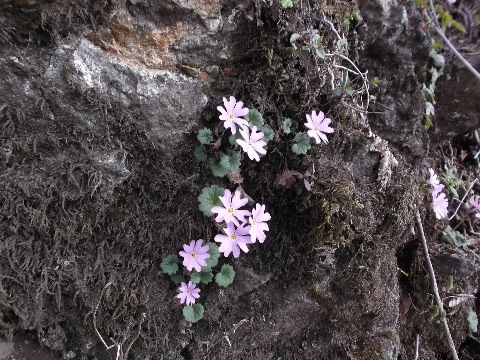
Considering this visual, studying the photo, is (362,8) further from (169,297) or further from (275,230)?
(169,297)

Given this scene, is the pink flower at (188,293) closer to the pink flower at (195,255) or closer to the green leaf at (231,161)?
the pink flower at (195,255)

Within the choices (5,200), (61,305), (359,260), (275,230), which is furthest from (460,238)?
(5,200)

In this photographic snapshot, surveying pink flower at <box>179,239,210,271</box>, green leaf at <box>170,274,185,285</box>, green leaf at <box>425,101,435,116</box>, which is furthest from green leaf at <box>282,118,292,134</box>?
green leaf at <box>425,101,435,116</box>

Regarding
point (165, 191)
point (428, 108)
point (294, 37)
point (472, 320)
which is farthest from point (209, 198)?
point (472, 320)

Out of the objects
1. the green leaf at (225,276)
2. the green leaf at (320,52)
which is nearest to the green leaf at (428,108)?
the green leaf at (320,52)

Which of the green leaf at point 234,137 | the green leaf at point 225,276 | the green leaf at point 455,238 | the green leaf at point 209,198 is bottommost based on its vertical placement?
the green leaf at point 455,238

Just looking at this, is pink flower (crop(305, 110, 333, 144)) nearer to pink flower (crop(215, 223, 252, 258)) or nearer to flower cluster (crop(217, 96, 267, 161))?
flower cluster (crop(217, 96, 267, 161))

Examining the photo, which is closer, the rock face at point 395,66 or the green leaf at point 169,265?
the green leaf at point 169,265
